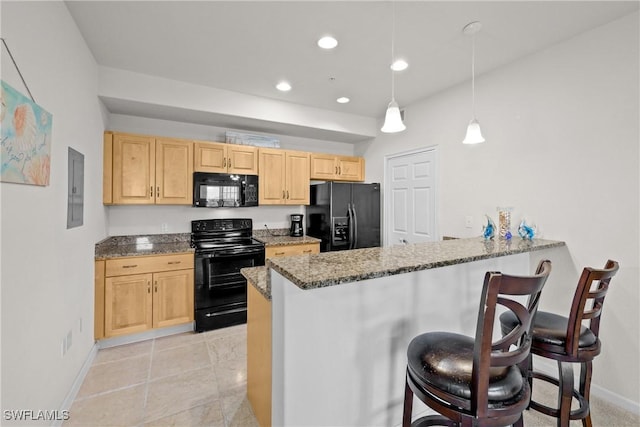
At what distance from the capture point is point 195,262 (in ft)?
10.3

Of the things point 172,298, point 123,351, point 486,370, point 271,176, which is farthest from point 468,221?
point 123,351

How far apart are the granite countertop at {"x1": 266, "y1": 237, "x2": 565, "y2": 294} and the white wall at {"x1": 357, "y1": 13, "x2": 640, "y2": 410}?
691 mm

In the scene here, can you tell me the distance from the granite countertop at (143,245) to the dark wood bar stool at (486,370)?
108 inches

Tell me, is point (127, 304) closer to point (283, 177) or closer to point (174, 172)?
point (174, 172)

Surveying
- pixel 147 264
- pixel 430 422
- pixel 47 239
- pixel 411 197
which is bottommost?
pixel 430 422

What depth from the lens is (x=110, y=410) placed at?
6.35 feet

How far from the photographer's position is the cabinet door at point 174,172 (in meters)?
3.25

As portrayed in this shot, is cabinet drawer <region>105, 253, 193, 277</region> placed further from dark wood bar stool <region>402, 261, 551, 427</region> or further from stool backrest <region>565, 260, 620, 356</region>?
stool backrest <region>565, 260, 620, 356</region>

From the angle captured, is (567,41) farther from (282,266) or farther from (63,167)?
(63,167)

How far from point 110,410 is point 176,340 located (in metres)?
1.04

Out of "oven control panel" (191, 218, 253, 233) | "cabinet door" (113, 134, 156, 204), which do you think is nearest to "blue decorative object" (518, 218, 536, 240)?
"oven control panel" (191, 218, 253, 233)

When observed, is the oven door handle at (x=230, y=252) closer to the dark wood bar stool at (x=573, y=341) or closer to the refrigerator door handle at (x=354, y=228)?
the refrigerator door handle at (x=354, y=228)

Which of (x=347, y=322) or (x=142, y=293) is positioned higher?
(x=347, y=322)

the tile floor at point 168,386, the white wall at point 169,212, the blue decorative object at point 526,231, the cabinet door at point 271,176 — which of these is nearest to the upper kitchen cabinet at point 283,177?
the cabinet door at point 271,176
